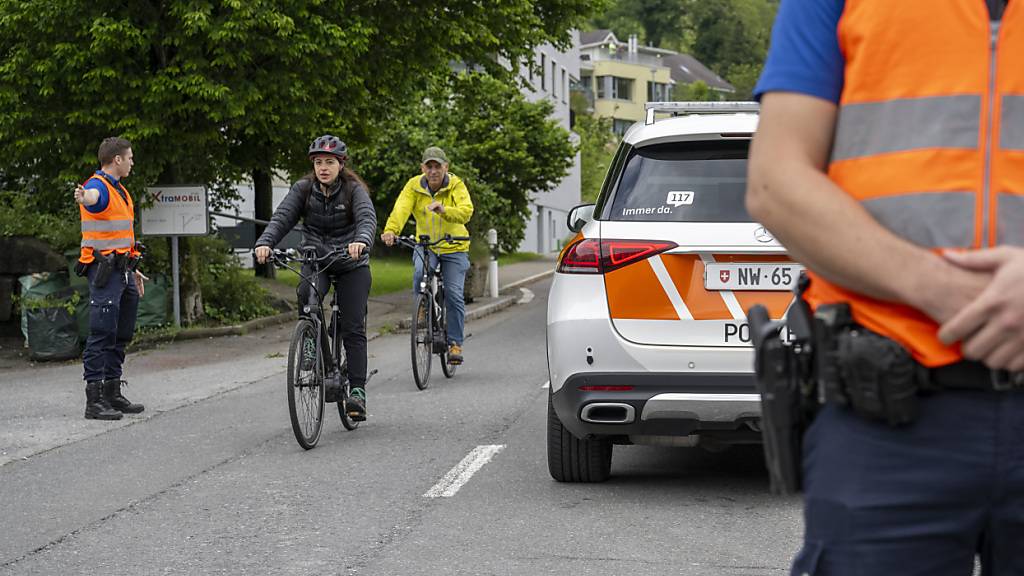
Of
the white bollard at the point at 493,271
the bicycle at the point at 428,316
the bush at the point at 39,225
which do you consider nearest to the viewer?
the bicycle at the point at 428,316

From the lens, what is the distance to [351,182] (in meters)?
8.92

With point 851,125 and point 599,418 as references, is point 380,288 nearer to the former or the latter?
point 599,418

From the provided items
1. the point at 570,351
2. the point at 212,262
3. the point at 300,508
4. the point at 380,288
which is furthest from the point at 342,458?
the point at 380,288

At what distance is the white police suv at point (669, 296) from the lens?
6.12 m

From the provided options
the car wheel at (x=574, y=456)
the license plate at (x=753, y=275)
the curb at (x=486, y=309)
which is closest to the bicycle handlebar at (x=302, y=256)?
the car wheel at (x=574, y=456)

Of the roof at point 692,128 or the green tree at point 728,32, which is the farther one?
the green tree at point 728,32

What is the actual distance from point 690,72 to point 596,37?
45.8ft

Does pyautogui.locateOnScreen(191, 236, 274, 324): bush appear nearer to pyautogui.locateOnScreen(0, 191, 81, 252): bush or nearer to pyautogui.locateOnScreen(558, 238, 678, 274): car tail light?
pyautogui.locateOnScreen(0, 191, 81, 252): bush

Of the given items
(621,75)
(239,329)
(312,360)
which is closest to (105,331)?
(312,360)

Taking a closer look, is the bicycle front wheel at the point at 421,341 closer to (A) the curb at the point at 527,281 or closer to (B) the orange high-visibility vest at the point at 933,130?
(B) the orange high-visibility vest at the point at 933,130

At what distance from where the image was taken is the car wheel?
6.89m

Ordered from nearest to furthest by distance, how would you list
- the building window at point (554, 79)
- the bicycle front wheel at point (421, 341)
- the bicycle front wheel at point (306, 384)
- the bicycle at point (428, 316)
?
the bicycle front wheel at point (306, 384) → the bicycle front wheel at point (421, 341) → the bicycle at point (428, 316) → the building window at point (554, 79)

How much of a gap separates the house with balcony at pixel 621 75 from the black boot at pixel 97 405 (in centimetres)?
9057

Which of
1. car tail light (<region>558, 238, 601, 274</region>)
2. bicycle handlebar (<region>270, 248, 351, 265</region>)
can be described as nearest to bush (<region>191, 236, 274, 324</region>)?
bicycle handlebar (<region>270, 248, 351, 265</region>)
